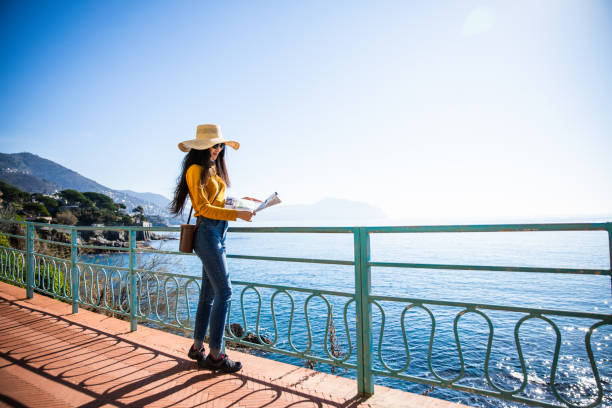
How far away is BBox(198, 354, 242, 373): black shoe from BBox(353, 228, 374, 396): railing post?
3.43 ft

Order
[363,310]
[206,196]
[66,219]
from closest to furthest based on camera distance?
[363,310], [206,196], [66,219]

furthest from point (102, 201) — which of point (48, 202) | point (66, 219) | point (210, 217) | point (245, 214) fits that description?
point (245, 214)

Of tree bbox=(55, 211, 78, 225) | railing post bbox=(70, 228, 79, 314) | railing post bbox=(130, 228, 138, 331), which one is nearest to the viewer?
railing post bbox=(130, 228, 138, 331)

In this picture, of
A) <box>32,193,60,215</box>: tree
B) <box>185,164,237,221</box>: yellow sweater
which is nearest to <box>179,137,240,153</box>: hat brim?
<box>185,164,237,221</box>: yellow sweater

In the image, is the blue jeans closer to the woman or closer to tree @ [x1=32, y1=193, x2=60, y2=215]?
the woman

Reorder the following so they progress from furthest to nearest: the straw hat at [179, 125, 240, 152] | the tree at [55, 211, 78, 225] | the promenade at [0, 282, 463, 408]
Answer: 1. the tree at [55, 211, 78, 225]
2. the straw hat at [179, 125, 240, 152]
3. the promenade at [0, 282, 463, 408]

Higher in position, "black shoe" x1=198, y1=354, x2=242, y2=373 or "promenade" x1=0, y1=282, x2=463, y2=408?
"black shoe" x1=198, y1=354, x2=242, y2=373

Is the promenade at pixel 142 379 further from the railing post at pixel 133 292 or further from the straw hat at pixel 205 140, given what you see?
the straw hat at pixel 205 140

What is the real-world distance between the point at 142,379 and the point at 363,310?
188 cm

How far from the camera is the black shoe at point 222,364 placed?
9.34ft

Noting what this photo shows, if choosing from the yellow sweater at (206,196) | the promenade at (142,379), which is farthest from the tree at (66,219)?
the yellow sweater at (206,196)

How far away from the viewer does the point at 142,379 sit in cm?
277

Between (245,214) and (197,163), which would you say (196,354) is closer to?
(245,214)

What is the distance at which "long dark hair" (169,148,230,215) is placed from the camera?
2658 mm
